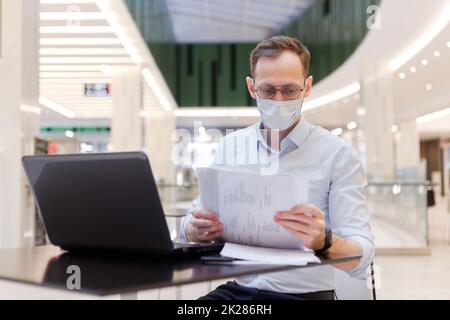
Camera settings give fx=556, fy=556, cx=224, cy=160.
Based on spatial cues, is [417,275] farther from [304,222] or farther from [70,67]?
[70,67]

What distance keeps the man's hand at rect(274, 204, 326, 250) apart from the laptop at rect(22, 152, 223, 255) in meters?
0.21

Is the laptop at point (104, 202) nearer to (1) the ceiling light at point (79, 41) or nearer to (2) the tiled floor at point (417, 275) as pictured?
(2) the tiled floor at point (417, 275)

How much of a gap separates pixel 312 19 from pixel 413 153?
251 inches

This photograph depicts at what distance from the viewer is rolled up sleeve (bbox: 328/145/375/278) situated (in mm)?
1395

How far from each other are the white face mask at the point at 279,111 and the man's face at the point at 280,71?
0.02 meters

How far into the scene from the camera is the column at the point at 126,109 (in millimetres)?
10992

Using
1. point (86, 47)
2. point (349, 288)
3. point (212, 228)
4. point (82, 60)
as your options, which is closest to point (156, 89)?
point (82, 60)

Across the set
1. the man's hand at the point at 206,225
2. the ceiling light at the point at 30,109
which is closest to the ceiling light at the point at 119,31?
the ceiling light at the point at 30,109

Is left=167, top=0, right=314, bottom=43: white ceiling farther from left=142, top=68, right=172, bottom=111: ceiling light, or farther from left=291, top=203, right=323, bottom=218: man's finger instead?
left=291, top=203, right=323, bottom=218: man's finger

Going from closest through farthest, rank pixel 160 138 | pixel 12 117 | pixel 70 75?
pixel 12 117, pixel 70 75, pixel 160 138

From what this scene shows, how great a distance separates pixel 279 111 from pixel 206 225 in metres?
0.41

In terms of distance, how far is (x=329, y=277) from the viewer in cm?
158

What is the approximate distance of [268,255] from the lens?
1.16 meters

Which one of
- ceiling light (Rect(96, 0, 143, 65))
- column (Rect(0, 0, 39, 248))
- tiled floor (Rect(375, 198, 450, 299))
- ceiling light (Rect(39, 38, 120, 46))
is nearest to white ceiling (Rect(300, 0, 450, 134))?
tiled floor (Rect(375, 198, 450, 299))
